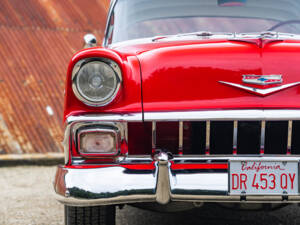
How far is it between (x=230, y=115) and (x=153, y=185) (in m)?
0.44

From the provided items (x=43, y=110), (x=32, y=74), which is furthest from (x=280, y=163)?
(x=32, y=74)

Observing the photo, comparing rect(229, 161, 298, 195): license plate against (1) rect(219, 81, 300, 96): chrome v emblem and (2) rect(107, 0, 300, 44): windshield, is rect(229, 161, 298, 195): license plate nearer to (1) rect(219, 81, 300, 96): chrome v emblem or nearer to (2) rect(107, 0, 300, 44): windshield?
(1) rect(219, 81, 300, 96): chrome v emblem

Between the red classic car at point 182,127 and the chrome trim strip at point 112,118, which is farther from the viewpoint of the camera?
the chrome trim strip at point 112,118

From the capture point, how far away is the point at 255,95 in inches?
71.4

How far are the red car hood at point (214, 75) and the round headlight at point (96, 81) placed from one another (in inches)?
5.5

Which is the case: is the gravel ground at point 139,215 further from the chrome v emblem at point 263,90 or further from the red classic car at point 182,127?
the chrome v emblem at point 263,90

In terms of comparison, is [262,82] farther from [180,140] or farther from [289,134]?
[180,140]

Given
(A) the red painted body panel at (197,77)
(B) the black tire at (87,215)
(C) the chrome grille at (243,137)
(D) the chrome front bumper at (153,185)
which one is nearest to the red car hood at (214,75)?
(A) the red painted body panel at (197,77)

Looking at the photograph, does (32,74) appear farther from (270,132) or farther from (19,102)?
(270,132)

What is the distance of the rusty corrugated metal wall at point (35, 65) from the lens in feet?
17.3

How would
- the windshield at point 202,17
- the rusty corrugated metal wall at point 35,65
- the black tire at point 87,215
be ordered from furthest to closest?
the rusty corrugated metal wall at point 35,65
the windshield at point 202,17
the black tire at point 87,215

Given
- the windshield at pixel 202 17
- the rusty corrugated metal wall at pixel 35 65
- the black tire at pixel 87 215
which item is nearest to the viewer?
the black tire at pixel 87 215

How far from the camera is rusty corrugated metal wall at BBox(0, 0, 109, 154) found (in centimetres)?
527

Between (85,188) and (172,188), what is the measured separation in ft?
1.17
